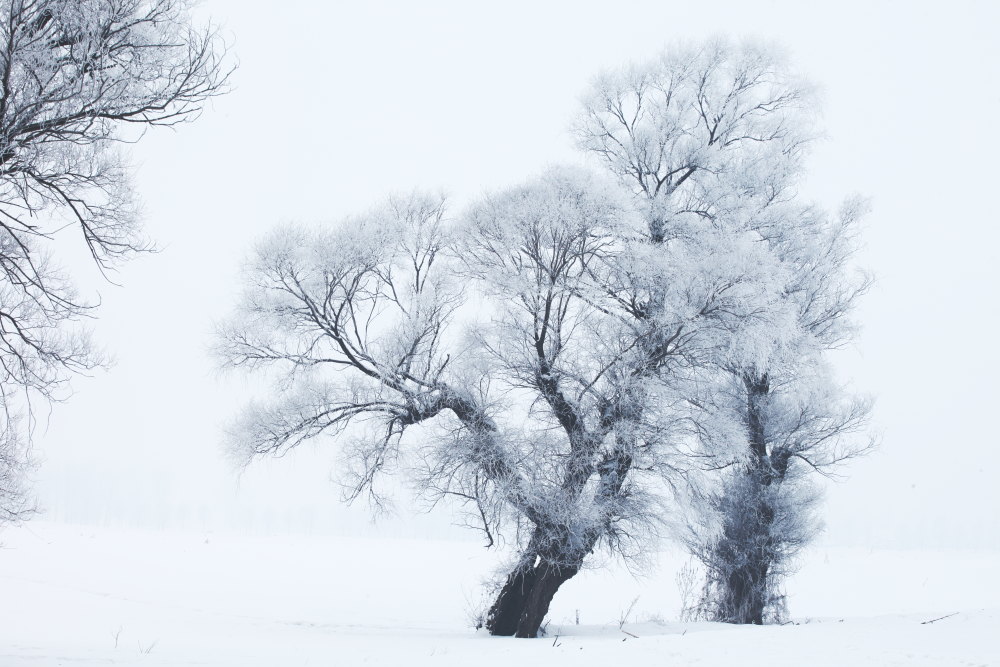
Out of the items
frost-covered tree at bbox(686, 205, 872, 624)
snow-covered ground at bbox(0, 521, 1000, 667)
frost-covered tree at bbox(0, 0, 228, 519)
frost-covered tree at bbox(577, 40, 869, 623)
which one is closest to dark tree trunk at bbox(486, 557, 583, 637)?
snow-covered ground at bbox(0, 521, 1000, 667)

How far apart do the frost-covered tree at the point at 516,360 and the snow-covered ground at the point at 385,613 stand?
2299mm

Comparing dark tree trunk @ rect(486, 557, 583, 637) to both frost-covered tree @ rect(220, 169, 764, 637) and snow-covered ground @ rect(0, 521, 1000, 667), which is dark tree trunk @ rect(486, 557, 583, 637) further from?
snow-covered ground @ rect(0, 521, 1000, 667)

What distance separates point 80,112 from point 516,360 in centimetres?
871

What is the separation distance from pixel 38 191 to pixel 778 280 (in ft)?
41.7

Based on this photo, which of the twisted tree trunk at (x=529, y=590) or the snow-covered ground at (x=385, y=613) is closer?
the snow-covered ground at (x=385, y=613)

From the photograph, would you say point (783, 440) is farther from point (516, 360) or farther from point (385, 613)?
point (385, 613)

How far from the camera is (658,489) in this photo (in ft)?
46.8

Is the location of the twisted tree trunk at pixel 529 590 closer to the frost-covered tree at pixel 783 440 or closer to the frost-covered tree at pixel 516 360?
the frost-covered tree at pixel 516 360

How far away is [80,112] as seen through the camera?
24.1ft

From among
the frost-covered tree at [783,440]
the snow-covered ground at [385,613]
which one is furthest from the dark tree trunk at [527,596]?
the frost-covered tree at [783,440]

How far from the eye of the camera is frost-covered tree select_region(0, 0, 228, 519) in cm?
707

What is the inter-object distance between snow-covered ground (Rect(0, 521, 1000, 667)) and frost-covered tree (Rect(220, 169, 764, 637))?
7.54 ft

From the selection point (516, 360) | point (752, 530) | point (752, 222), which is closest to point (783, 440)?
point (752, 530)

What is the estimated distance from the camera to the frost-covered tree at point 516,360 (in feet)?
46.0
